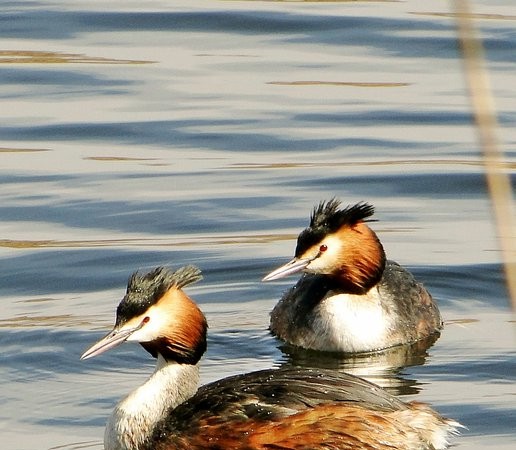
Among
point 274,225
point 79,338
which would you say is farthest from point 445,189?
point 79,338

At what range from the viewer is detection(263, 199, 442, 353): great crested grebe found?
8391mm

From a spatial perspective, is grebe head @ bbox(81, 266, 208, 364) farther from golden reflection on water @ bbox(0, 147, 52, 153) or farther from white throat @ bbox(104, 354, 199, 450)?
golden reflection on water @ bbox(0, 147, 52, 153)

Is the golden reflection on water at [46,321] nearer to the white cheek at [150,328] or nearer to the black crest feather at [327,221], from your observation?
the black crest feather at [327,221]

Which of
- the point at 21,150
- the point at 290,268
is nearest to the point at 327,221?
the point at 290,268

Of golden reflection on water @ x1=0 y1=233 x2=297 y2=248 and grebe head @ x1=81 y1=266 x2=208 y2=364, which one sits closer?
grebe head @ x1=81 y1=266 x2=208 y2=364

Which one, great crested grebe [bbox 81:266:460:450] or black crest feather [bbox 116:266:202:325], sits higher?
black crest feather [bbox 116:266:202:325]

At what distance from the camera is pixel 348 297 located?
8680 mm

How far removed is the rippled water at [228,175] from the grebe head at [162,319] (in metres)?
0.56

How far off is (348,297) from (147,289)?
2.63m

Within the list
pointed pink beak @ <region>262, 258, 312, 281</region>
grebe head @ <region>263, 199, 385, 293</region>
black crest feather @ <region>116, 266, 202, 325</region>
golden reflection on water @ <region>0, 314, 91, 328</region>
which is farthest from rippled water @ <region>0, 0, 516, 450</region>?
black crest feather @ <region>116, 266, 202, 325</region>

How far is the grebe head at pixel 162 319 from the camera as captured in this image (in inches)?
245

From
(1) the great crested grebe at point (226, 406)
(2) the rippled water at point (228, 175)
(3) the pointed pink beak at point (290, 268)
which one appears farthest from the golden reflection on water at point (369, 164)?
(1) the great crested grebe at point (226, 406)

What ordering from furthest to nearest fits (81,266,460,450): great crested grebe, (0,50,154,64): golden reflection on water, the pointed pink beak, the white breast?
(0,50,154,64): golden reflection on water < the white breast < the pointed pink beak < (81,266,460,450): great crested grebe

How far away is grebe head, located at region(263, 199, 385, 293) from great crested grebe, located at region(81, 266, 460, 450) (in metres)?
2.06
